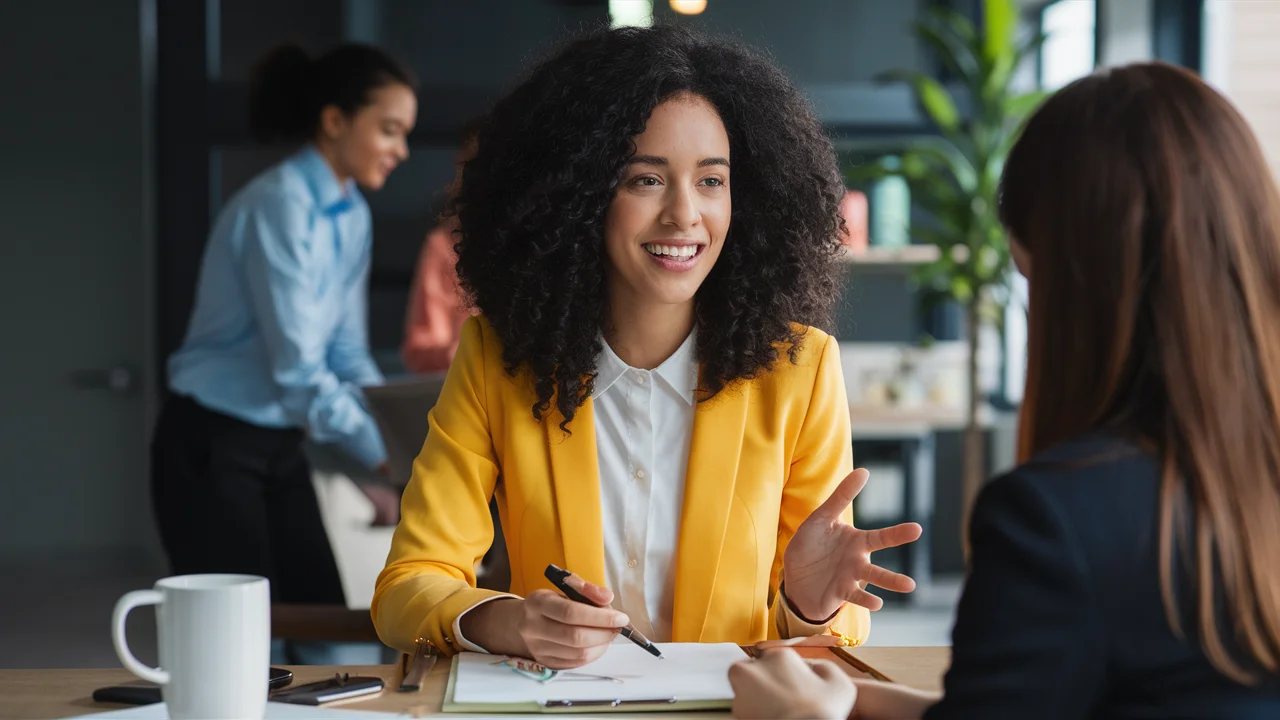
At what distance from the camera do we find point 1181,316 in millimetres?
710

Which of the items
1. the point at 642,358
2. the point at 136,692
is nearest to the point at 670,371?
the point at 642,358

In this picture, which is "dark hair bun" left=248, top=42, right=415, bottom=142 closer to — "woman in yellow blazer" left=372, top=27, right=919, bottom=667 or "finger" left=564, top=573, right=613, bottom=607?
"woman in yellow blazer" left=372, top=27, right=919, bottom=667

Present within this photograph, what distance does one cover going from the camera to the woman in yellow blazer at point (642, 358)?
1404mm

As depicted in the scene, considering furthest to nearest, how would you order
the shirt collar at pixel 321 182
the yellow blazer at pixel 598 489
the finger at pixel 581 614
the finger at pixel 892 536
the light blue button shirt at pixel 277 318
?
the shirt collar at pixel 321 182, the light blue button shirt at pixel 277 318, the yellow blazer at pixel 598 489, the finger at pixel 892 536, the finger at pixel 581 614

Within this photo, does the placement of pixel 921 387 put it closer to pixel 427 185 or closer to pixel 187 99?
pixel 427 185

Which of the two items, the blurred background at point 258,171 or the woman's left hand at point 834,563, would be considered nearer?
the woman's left hand at point 834,563

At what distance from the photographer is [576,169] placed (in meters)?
1.46

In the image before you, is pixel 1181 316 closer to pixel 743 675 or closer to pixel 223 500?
pixel 743 675

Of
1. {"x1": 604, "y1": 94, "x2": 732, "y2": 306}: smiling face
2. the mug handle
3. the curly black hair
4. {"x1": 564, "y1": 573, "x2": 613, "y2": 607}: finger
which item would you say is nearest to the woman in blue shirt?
the curly black hair

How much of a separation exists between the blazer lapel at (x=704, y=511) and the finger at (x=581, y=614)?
1.03 ft

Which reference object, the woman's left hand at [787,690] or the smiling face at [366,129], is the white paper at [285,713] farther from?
the smiling face at [366,129]

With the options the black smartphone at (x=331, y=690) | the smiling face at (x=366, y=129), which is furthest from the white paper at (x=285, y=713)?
the smiling face at (x=366, y=129)

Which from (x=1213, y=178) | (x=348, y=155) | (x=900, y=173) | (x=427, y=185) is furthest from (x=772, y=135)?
(x=427, y=185)

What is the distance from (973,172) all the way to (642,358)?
10.2 ft
